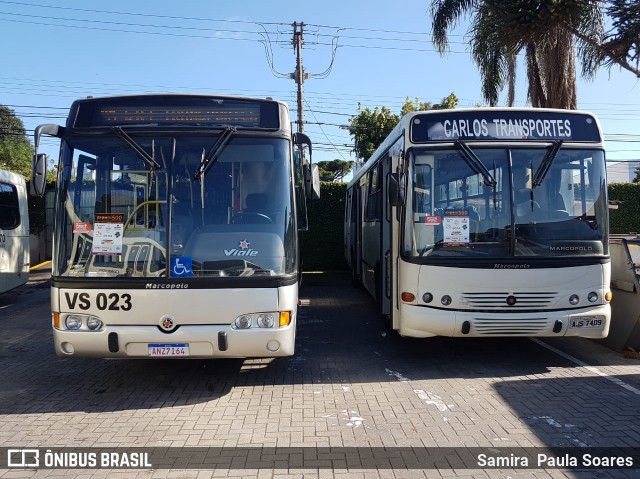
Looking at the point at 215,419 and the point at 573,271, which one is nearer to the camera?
the point at 215,419

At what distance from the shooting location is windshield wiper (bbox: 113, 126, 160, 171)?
570cm

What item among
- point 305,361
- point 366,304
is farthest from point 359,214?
point 305,361

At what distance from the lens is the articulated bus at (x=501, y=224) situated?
6.61 meters

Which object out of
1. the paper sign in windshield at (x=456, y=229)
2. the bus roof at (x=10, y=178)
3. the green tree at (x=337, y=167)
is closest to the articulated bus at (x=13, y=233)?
the bus roof at (x=10, y=178)

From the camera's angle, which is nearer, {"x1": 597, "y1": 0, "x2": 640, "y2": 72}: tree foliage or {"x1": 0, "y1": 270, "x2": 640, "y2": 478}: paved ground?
{"x1": 0, "y1": 270, "x2": 640, "y2": 478}: paved ground

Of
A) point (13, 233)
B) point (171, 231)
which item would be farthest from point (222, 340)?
point (13, 233)

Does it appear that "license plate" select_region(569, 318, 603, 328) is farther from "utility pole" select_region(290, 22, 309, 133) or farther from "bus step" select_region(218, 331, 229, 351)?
"utility pole" select_region(290, 22, 309, 133)

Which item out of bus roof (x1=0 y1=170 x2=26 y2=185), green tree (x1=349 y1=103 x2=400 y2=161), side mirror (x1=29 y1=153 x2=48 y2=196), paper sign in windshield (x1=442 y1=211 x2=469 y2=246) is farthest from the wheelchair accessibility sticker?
green tree (x1=349 y1=103 x2=400 y2=161)

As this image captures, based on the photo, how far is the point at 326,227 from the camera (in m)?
17.9

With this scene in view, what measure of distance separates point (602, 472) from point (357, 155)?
79.7ft

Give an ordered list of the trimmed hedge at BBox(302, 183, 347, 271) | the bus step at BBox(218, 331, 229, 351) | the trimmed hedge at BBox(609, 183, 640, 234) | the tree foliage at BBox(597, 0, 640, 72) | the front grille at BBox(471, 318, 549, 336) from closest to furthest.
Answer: the bus step at BBox(218, 331, 229, 351)
the front grille at BBox(471, 318, 549, 336)
the tree foliage at BBox(597, 0, 640, 72)
the trimmed hedge at BBox(609, 183, 640, 234)
the trimmed hedge at BBox(302, 183, 347, 271)

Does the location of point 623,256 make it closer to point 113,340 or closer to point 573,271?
point 573,271

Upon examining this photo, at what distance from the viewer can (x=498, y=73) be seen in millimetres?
16703

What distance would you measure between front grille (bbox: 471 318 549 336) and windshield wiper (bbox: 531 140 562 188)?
1704mm
